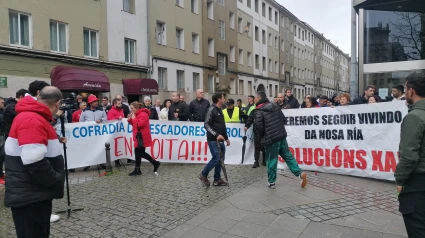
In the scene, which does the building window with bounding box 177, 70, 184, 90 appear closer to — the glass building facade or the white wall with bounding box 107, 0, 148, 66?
the white wall with bounding box 107, 0, 148, 66

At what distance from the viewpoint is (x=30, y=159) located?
3.04 meters

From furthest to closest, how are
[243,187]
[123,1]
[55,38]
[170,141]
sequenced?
[123,1] < [55,38] < [170,141] < [243,187]

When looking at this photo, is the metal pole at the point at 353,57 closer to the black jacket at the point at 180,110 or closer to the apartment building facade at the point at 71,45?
the black jacket at the point at 180,110

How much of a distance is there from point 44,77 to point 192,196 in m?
13.9

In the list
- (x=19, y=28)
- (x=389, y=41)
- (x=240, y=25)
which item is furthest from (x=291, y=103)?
(x=240, y=25)

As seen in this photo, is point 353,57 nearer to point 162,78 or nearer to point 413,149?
point 413,149

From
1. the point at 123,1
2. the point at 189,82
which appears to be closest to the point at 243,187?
the point at 123,1

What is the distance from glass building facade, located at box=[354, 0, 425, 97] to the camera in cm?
1262

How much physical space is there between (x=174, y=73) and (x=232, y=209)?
22310 millimetres

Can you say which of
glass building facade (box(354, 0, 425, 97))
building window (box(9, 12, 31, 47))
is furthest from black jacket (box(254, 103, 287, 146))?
building window (box(9, 12, 31, 47))

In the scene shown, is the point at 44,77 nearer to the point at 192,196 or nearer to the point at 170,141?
the point at 170,141

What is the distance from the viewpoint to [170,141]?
10.3 meters

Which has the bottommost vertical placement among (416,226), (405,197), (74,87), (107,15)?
(416,226)

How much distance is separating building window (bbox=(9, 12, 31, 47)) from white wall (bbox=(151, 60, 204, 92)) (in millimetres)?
9247
